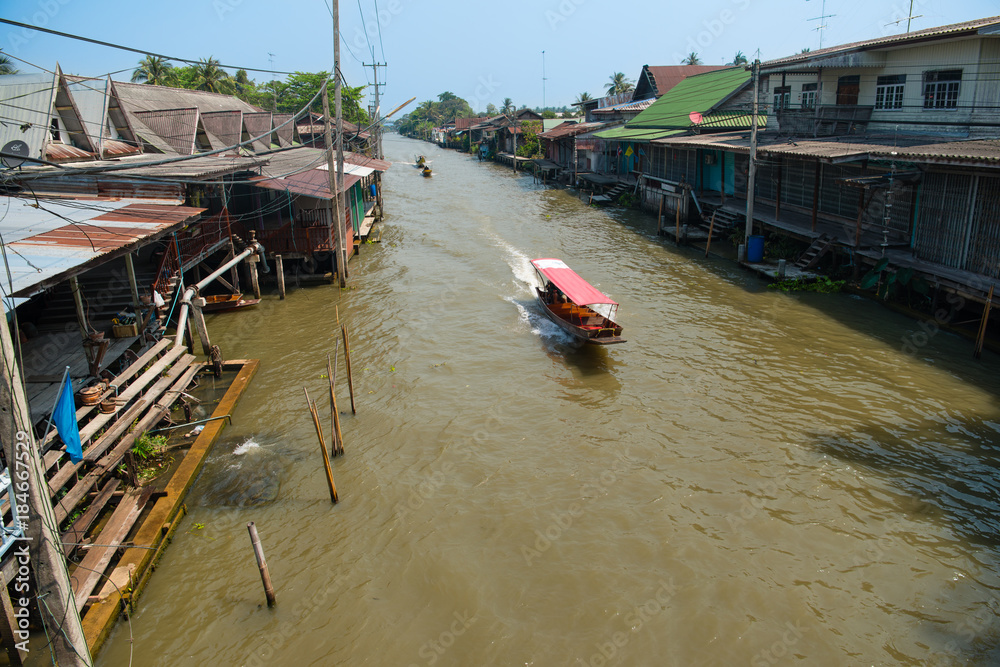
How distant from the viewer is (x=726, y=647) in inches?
302

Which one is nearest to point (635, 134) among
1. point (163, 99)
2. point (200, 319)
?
point (163, 99)

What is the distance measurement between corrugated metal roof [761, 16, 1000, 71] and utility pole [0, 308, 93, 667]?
70.3 ft

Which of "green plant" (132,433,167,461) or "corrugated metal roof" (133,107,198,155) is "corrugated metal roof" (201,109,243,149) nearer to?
"corrugated metal roof" (133,107,198,155)

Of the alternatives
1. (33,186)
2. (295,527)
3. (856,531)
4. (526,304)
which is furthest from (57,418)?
(526,304)

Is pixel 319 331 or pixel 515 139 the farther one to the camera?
pixel 515 139

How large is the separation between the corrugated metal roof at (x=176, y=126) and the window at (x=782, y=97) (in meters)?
25.4

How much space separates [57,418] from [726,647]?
879 centimetres

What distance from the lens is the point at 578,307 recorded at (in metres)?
16.9

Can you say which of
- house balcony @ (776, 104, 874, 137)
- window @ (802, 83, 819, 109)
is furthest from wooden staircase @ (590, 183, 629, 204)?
house balcony @ (776, 104, 874, 137)

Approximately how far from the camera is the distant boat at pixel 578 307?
15.2 m

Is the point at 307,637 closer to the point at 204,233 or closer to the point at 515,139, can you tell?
the point at 204,233

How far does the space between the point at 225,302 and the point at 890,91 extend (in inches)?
915

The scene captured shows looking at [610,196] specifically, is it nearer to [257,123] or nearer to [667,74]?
[667,74]

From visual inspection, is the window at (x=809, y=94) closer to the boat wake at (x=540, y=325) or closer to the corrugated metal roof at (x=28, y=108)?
the boat wake at (x=540, y=325)
